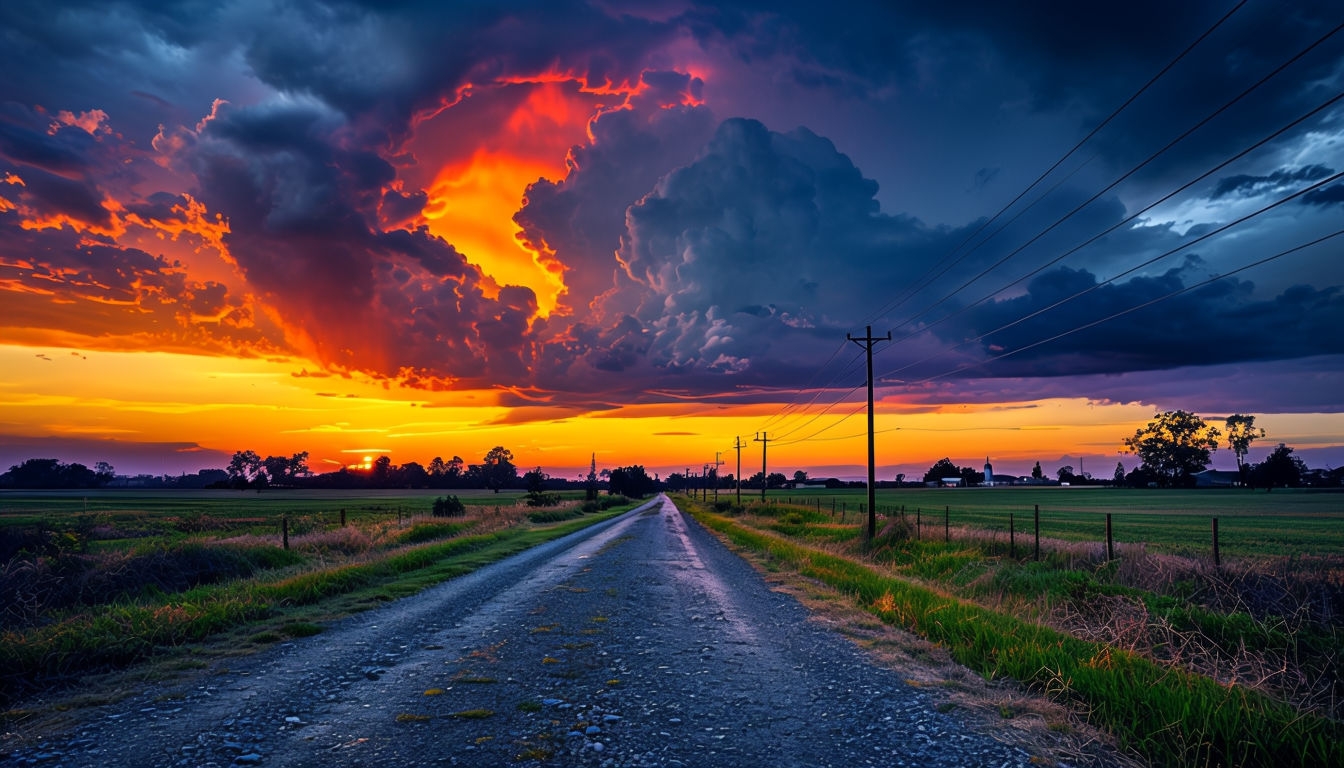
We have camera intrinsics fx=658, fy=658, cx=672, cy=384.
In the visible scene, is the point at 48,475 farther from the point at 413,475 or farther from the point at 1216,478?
the point at 1216,478

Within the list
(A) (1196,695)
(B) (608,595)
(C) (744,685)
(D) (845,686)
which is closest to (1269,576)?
(A) (1196,695)

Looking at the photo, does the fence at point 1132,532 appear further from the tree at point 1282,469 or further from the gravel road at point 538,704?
the tree at point 1282,469

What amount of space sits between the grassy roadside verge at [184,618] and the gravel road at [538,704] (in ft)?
4.95

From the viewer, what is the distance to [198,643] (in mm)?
9836

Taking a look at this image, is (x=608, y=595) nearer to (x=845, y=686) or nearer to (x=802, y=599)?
(x=802, y=599)

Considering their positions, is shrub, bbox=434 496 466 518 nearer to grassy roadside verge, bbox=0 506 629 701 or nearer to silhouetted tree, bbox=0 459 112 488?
grassy roadside verge, bbox=0 506 629 701

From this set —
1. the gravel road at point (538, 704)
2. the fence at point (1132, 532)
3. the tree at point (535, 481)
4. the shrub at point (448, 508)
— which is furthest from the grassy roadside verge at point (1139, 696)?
the tree at point (535, 481)

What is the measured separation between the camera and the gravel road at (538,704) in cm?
561

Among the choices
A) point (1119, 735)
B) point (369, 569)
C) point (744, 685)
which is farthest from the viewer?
point (369, 569)

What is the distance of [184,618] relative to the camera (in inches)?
408

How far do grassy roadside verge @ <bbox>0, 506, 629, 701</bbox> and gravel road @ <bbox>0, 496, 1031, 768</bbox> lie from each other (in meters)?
1.51

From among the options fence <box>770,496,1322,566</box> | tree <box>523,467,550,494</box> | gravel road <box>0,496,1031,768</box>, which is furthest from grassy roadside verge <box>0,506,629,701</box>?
tree <box>523,467,550,494</box>

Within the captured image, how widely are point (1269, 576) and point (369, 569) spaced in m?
20.1

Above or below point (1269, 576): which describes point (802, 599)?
below
